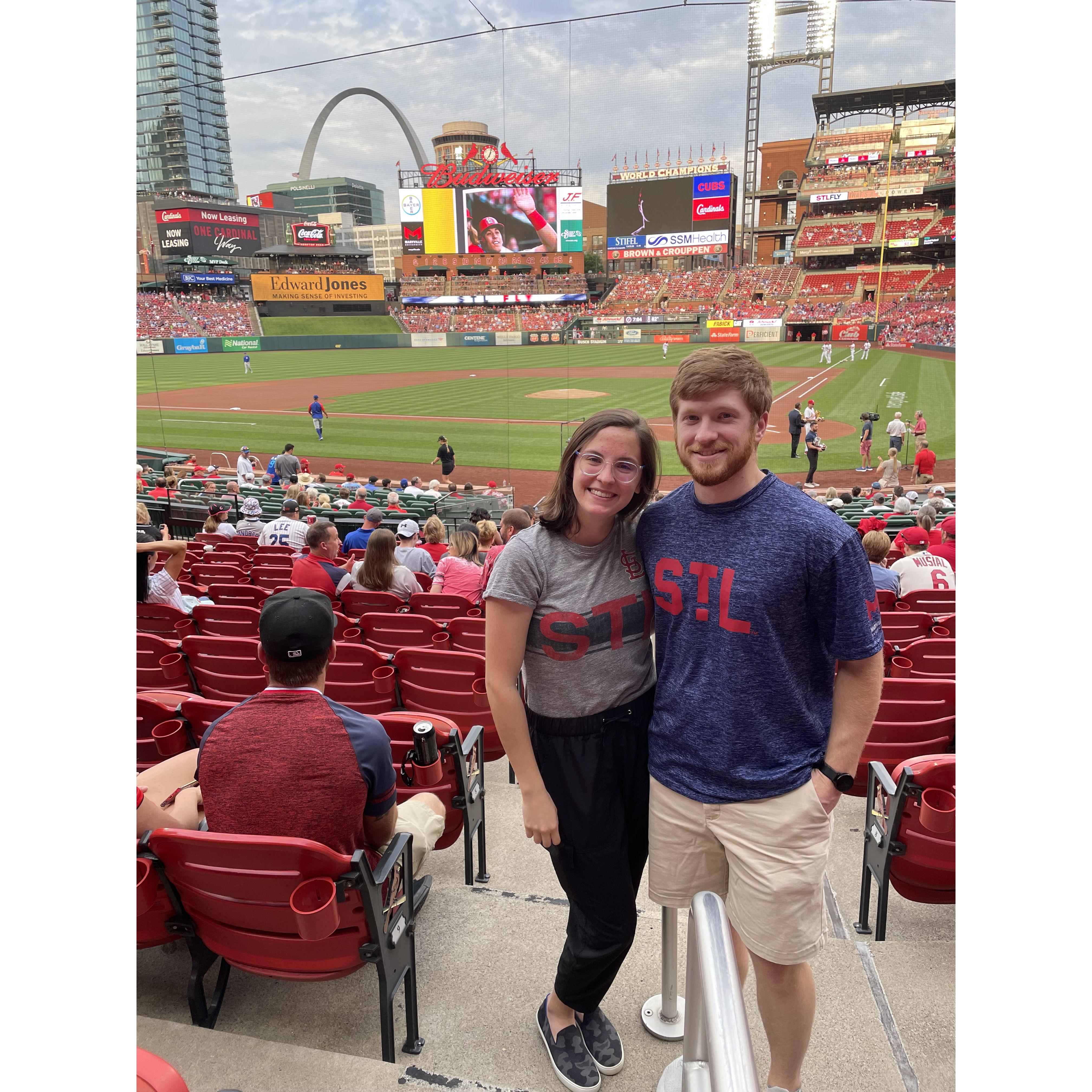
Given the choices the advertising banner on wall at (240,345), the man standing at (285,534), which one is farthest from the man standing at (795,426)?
the advertising banner on wall at (240,345)

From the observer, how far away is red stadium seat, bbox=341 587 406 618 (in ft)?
20.0

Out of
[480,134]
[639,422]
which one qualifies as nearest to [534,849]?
[639,422]

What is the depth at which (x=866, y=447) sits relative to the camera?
59.2 ft

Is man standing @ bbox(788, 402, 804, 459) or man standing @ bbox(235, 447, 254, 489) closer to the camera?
man standing @ bbox(235, 447, 254, 489)

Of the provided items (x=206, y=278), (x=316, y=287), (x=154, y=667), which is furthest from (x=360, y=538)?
(x=206, y=278)

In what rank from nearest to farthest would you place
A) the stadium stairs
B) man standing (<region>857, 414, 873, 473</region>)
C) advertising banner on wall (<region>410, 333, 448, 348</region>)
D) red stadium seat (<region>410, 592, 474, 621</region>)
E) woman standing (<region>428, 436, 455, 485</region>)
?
the stadium stairs < red stadium seat (<region>410, 592, 474, 621</region>) < man standing (<region>857, 414, 873, 473</region>) < woman standing (<region>428, 436, 455, 485</region>) < advertising banner on wall (<region>410, 333, 448, 348</region>)

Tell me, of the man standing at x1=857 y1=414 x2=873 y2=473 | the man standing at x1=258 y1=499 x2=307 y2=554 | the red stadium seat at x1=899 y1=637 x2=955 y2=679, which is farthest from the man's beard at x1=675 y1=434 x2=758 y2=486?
the man standing at x1=857 y1=414 x2=873 y2=473

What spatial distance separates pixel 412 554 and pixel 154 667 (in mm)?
3094

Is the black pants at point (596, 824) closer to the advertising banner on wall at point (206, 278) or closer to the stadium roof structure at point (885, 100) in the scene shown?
the stadium roof structure at point (885, 100)

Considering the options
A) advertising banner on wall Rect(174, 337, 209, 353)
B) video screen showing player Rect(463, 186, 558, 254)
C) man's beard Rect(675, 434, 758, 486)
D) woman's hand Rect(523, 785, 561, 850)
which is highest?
video screen showing player Rect(463, 186, 558, 254)

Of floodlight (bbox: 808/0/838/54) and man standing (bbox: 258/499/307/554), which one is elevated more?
floodlight (bbox: 808/0/838/54)

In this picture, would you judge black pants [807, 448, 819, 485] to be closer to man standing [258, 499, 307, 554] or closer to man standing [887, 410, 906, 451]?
man standing [887, 410, 906, 451]

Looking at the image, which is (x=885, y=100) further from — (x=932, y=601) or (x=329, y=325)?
(x=932, y=601)

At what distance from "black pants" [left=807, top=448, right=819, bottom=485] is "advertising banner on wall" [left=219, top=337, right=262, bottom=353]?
43715 mm
